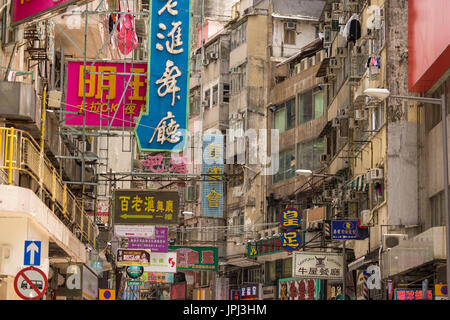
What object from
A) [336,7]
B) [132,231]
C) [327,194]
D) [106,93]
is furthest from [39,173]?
[336,7]

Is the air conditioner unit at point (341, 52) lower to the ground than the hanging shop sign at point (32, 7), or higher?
higher

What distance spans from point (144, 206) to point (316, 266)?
7.83m

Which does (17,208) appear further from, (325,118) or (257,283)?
(257,283)

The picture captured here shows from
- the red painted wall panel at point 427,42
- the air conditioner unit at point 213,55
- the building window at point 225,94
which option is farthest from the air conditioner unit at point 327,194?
the air conditioner unit at point 213,55

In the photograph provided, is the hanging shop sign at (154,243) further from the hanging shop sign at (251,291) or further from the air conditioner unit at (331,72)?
the hanging shop sign at (251,291)

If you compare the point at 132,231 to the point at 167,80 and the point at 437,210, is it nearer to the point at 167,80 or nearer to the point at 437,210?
the point at 167,80

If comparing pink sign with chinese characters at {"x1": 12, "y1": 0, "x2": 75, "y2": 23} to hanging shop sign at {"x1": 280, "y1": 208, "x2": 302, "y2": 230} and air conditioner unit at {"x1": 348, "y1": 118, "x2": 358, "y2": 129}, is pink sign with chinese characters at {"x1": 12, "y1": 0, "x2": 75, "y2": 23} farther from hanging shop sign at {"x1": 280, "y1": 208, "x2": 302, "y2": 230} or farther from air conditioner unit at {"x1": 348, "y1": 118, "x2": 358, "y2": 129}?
hanging shop sign at {"x1": 280, "y1": 208, "x2": 302, "y2": 230}

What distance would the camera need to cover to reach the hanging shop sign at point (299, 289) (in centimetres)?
4547

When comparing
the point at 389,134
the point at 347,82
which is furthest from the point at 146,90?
the point at 347,82

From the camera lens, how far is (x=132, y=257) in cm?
3575

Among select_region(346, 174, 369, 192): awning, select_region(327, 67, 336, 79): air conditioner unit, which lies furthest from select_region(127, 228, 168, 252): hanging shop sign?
select_region(327, 67, 336, 79): air conditioner unit

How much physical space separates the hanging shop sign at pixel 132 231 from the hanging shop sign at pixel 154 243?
8.08ft
